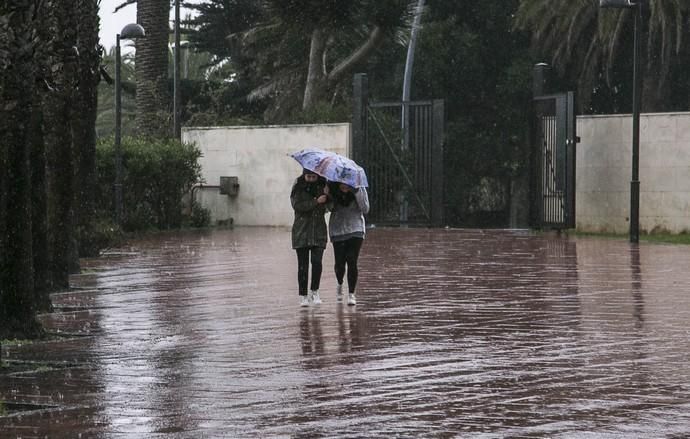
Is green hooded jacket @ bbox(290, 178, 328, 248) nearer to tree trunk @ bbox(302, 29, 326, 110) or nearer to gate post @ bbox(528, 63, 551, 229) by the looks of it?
gate post @ bbox(528, 63, 551, 229)

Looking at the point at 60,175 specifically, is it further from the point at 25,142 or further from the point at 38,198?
the point at 25,142

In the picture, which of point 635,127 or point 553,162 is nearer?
point 635,127

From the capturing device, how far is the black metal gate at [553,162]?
2895cm

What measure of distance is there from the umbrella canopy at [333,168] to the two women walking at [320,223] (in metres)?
0.10

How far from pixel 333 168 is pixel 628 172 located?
50.9 ft

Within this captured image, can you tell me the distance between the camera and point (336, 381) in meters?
9.95

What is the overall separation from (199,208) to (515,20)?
13.8m

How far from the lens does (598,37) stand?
43.0m

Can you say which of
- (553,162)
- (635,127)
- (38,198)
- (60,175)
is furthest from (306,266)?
(553,162)

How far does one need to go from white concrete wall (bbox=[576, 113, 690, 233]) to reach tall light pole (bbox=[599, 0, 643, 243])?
170 centimetres

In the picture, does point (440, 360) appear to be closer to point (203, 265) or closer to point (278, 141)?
point (203, 265)

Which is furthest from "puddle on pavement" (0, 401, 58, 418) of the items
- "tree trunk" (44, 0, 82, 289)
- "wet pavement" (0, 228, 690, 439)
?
"tree trunk" (44, 0, 82, 289)

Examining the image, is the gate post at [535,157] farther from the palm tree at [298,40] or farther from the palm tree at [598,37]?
the palm tree at [598,37]

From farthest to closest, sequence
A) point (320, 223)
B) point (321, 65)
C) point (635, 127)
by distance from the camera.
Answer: point (321, 65), point (635, 127), point (320, 223)
